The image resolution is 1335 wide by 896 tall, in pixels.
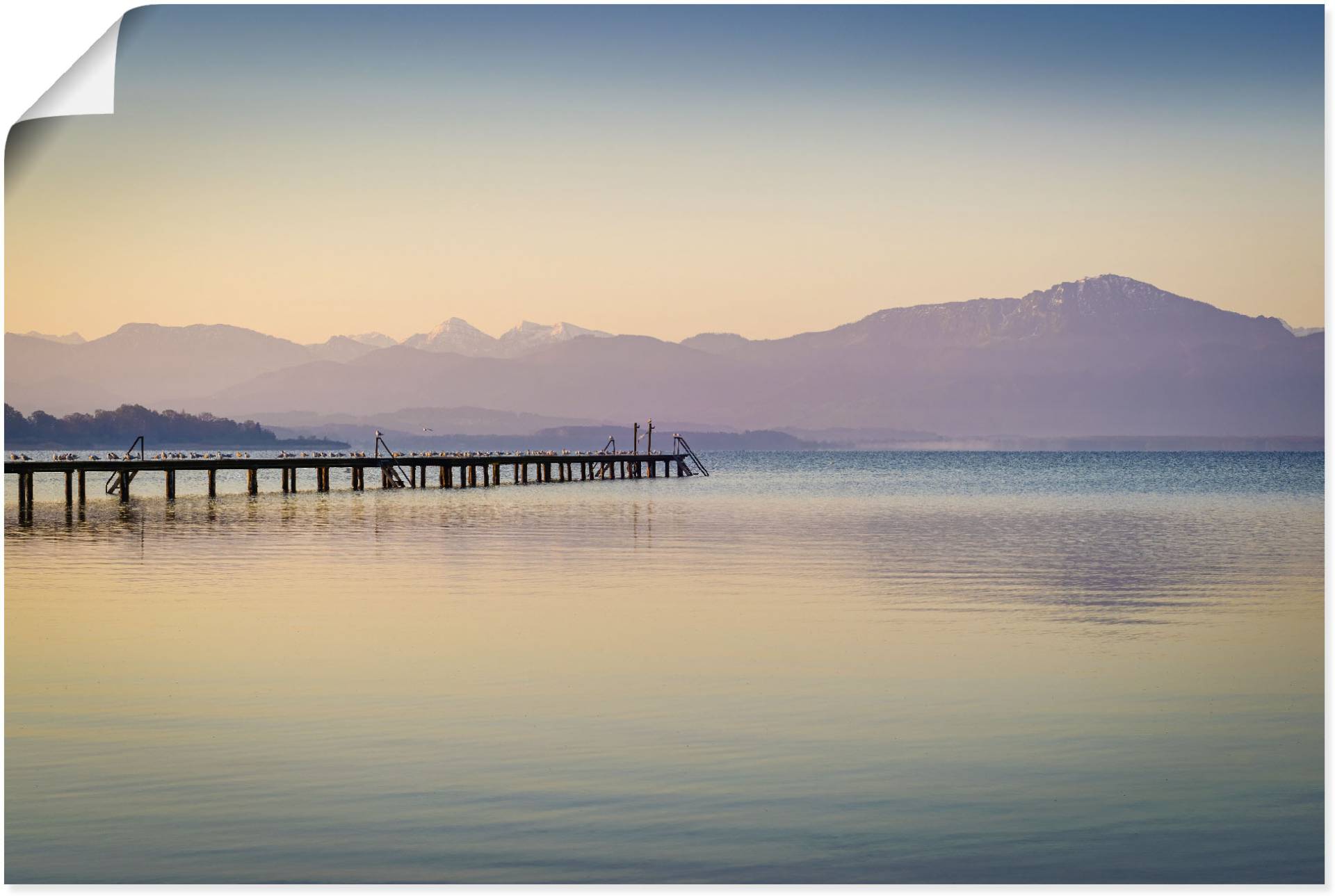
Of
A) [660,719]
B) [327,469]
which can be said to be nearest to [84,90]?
[660,719]

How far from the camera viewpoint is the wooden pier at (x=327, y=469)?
4366cm

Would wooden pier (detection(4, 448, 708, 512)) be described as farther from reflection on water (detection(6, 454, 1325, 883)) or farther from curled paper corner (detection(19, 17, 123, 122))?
curled paper corner (detection(19, 17, 123, 122))

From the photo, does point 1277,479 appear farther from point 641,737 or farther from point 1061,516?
point 641,737

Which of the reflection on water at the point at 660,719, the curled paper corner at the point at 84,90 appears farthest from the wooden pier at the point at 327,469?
the curled paper corner at the point at 84,90

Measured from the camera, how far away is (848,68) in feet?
32.6

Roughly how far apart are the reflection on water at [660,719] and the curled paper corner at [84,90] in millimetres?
3904

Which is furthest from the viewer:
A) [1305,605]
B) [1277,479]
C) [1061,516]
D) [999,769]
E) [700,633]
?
[1277,479]

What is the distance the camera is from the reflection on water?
749cm

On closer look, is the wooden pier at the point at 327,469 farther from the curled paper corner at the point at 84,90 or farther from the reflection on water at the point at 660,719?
the curled paper corner at the point at 84,90

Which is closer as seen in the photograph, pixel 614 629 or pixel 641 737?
pixel 641 737

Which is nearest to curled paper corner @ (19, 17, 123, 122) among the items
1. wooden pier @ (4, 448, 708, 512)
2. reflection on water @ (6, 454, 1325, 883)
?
reflection on water @ (6, 454, 1325, 883)

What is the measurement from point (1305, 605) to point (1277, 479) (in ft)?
180

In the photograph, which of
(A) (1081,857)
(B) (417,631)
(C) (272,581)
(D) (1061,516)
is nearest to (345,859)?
(A) (1081,857)

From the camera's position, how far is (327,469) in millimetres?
55688
